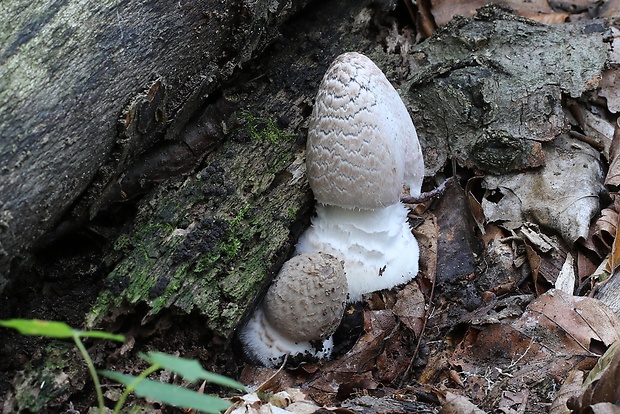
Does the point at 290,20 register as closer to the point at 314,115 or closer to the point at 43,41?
the point at 314,115

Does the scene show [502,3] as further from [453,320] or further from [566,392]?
[566,392]

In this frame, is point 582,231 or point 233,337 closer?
point 233,337

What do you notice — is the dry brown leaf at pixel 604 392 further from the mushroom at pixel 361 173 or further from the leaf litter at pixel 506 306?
the mushroom at pixel 361 173

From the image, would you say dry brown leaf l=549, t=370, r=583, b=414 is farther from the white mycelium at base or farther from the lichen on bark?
the lichen on bark

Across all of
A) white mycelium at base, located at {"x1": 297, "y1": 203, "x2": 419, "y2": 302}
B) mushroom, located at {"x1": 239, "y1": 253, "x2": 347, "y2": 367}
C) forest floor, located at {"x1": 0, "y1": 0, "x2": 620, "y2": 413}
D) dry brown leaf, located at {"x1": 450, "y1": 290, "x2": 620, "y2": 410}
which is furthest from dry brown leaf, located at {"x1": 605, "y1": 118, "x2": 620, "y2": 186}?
mushroom, located at {"x1": 239, "y1": 253, "x2": 347, "y2": 367}

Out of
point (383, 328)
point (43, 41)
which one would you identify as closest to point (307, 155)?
point (383, 328)
